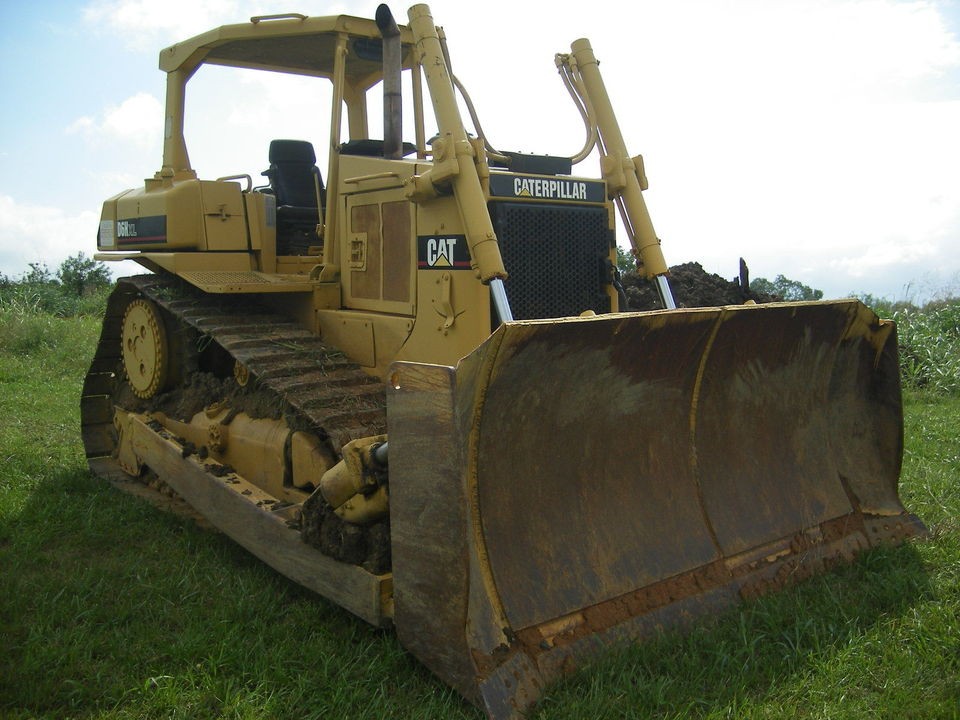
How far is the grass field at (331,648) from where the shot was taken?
3078 mm

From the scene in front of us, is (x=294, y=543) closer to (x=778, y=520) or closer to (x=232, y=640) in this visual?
(x=232, y=640)

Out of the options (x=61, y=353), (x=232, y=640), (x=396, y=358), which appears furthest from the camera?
(x=61, y=353)

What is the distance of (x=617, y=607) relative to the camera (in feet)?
11.4

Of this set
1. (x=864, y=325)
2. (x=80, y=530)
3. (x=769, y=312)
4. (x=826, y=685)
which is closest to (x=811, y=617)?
(x=826, y=685)

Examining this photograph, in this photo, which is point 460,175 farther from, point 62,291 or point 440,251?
point 62,291

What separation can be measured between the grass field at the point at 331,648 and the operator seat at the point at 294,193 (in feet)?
→ 6.52

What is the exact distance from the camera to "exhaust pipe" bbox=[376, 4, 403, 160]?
4723 mm

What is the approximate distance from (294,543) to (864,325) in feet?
9.44

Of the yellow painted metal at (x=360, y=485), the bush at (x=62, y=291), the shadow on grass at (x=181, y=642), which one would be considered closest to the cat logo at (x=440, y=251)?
the yellow painted metal at (x=360, y=485)

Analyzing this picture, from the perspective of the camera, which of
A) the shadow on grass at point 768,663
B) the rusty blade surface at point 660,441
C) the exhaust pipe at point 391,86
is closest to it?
the shadow on grass at point 768,663

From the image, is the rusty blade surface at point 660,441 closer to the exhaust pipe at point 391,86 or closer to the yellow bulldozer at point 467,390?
the yellow bulldozer at point 467,390

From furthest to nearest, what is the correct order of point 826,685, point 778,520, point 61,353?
point 61,353, point 778,520, point 826,685

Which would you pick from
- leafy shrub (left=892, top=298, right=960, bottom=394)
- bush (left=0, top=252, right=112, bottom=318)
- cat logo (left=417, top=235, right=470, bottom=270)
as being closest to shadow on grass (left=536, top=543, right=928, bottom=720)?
cat logo (left=417, top=235, right=470, bottom=270)

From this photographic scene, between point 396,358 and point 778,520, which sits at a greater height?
point 396,358
